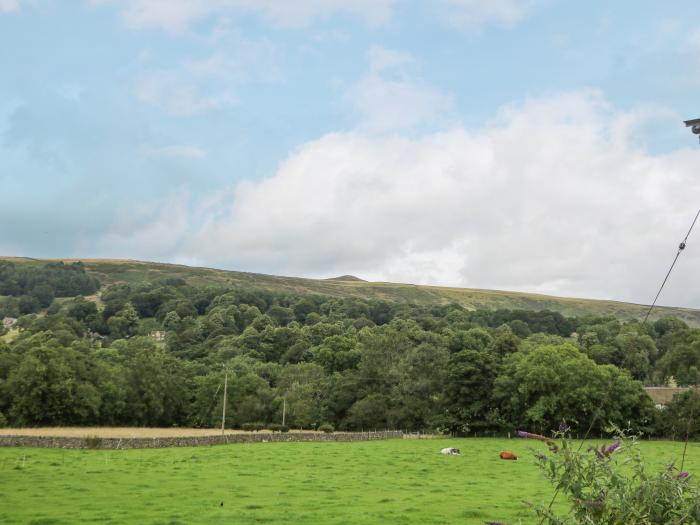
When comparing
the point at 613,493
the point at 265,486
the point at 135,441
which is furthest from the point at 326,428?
the point at 613,493

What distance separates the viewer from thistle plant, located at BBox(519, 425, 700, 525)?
33.1ft

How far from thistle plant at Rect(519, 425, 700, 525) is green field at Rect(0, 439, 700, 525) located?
13972 mm

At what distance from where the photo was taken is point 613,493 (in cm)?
1026

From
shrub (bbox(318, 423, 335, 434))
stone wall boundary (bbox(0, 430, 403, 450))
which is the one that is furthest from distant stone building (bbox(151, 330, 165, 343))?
stone wall boundary (bbox(0, 430, 403, 450))

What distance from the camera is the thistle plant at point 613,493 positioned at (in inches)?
397

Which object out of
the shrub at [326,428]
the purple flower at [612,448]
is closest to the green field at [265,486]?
the purple flower at [612,448]

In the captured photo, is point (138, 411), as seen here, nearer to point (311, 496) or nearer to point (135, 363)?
point (135, 363)

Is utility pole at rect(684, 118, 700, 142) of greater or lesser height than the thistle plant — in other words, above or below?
above

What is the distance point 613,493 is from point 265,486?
25.6 metres

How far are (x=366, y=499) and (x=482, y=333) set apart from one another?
262ft

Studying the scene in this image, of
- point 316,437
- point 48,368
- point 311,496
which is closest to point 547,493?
point 311,496

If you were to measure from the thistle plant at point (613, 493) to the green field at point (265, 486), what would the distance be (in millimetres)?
13972

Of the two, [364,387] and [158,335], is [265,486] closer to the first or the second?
[364,387]

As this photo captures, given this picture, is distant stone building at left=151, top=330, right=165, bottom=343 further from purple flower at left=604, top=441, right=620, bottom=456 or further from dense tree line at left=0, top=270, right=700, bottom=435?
purple flower at left=604, top=441, right=620, bottom=456
